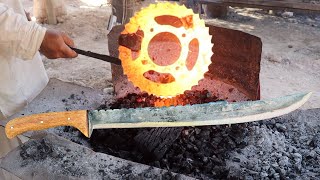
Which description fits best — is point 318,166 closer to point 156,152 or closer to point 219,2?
point 156,152

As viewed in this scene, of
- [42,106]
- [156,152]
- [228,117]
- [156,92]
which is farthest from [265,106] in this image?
[42,106]

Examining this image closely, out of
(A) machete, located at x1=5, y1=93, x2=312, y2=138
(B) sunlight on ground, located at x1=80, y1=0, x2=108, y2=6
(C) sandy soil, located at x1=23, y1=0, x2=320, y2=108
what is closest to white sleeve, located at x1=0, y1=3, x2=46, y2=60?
(A) machete, located at x1=5, y1=93, x2=312, y2=138

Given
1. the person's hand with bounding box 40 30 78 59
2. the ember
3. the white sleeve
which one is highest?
the white sleeve

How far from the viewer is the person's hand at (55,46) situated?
2.14 metres

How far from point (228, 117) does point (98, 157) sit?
70cm

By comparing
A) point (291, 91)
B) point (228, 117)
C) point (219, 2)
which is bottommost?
point (291, 91)

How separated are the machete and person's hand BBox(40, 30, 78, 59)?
536 mm

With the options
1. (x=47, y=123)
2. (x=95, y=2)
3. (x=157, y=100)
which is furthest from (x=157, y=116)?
(x=95, y=2)

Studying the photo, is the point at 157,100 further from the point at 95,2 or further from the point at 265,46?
the point at 95,2

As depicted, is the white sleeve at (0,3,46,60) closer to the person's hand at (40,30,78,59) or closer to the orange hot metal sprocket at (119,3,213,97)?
the person's hand at (40,30,78,59)

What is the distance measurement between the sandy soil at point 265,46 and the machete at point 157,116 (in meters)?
2.34

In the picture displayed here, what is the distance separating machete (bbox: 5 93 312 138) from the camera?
5.76ft

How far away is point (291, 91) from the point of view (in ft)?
14.2

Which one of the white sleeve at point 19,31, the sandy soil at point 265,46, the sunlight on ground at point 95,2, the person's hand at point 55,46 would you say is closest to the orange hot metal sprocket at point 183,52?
the person's hand at point 55,46
